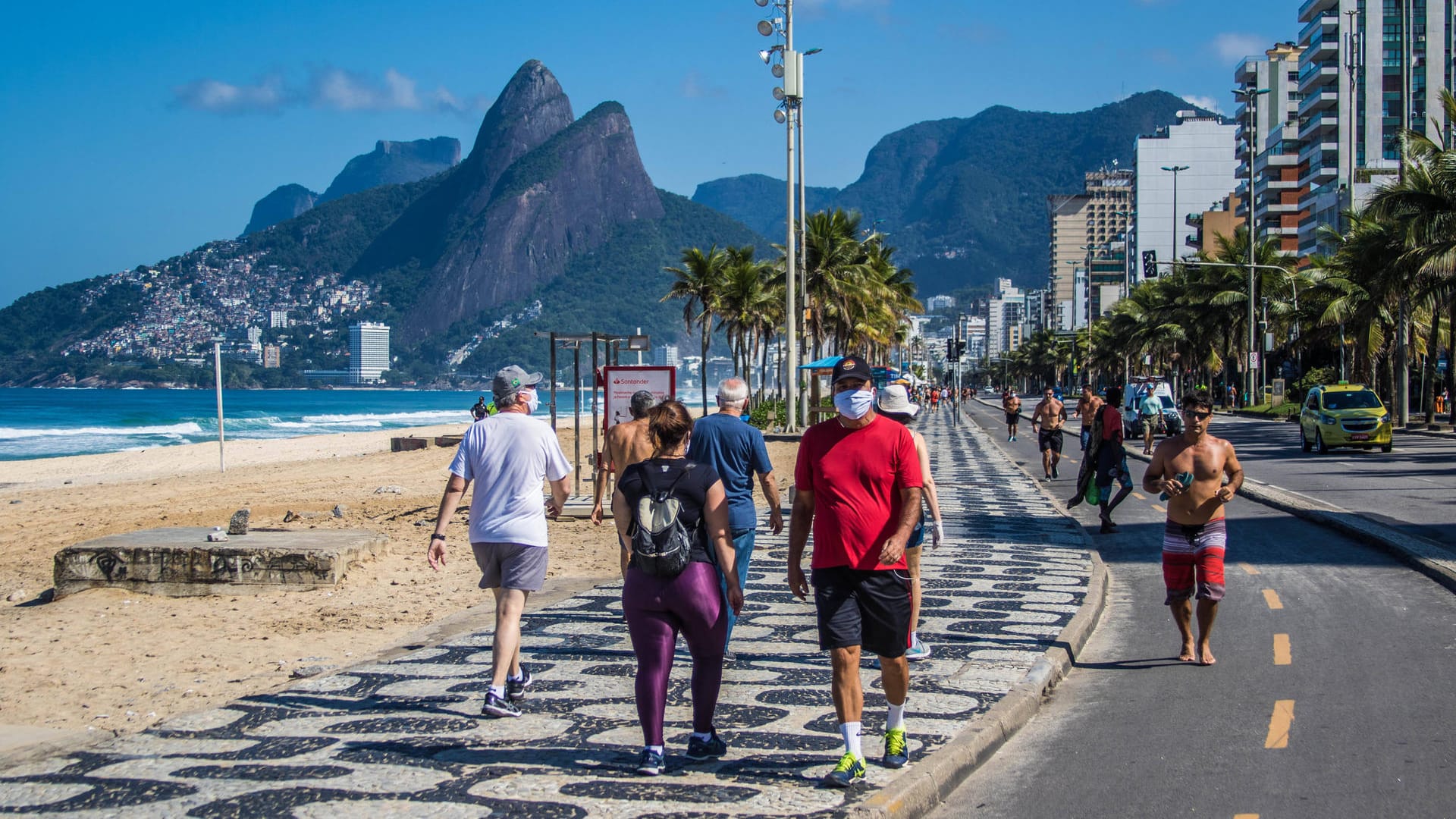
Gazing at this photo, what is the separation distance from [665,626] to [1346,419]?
28.0 m

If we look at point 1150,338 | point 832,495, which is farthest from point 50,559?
point 1150,338

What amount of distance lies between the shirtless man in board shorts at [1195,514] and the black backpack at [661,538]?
3.57 meters

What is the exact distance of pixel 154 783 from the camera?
5191 mm

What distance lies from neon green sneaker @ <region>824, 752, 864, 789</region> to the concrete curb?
0.39 feet

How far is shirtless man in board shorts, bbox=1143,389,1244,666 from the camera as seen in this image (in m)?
7.68

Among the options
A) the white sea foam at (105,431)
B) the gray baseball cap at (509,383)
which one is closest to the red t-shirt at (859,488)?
the gray baseball cap at (509,383)

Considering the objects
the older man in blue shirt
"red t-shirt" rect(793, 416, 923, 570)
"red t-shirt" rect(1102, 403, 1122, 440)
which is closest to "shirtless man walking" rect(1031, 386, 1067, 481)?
"red t-shirt" rect(1102, 403, 1122, 440)

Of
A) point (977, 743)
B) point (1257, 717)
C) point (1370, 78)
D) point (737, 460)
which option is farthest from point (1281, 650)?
point (1370, 78)

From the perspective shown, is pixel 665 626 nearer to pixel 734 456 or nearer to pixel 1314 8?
pixel 734 456

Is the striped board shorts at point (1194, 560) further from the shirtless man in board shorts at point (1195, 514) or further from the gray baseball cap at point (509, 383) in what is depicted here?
the gray baseball cap at point (509, 383)

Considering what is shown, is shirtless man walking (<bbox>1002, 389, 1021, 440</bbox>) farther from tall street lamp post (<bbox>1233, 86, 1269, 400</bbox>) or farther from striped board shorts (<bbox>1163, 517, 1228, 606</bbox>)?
striped board shorts (<bbox>1163, 517, 1228, 606</bbox>)

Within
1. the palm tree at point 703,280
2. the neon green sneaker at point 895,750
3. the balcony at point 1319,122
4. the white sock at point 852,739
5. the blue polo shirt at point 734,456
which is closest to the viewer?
the white sock at point 852,739

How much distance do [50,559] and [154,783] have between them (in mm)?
10061

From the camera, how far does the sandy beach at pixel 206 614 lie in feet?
24.1
